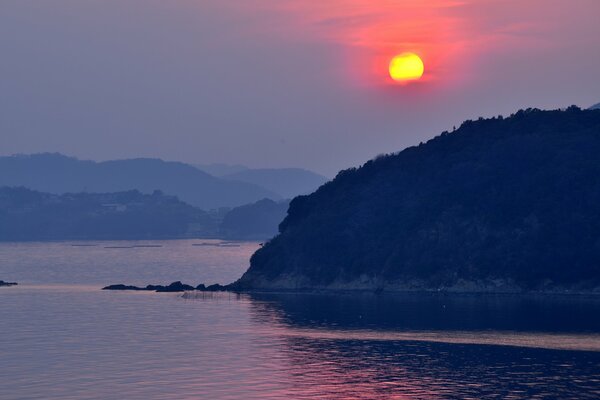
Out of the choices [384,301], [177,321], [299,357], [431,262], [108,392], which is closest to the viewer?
[108,392]

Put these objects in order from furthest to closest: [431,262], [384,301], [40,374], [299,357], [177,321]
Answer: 1. [431,262]
2. [384,301]
3. [177,321]
4. [299,357]
5. [40,374]

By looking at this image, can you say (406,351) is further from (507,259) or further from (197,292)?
(197,292)

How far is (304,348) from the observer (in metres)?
122

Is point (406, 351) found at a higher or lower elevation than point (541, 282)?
lower

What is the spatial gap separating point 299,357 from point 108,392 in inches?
1060

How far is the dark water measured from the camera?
3780 inches

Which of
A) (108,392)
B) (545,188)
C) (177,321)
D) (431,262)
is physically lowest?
(108,392)

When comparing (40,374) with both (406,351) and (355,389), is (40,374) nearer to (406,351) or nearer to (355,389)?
(355,389)

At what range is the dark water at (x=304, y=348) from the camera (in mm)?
96000

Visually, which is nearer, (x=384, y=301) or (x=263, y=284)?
(x=384, y=301)

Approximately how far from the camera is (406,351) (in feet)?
393

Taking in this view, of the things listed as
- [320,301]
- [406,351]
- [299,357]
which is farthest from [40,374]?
[320,301]

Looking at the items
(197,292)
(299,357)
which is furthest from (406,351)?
(197,292)

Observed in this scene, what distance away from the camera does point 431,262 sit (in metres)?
190
